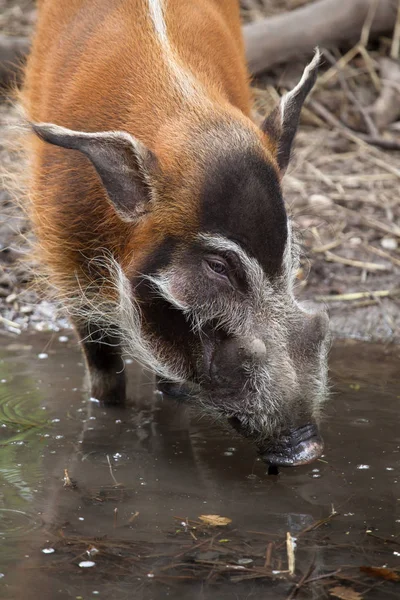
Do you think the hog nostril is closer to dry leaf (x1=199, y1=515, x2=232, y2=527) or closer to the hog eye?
the hog eye

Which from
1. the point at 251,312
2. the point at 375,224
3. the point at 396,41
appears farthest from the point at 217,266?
the point at 396,41

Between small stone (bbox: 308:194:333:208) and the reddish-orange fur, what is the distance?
1.97 m

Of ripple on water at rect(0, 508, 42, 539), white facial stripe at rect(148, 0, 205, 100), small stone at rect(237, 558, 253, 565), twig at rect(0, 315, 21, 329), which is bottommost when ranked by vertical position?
twig at rect(0, 315, 21, 329)

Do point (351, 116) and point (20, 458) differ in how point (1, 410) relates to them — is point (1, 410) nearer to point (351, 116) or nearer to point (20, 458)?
point (20, 458)

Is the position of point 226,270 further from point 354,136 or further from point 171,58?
point 354,136

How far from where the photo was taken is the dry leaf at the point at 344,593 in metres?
2.53

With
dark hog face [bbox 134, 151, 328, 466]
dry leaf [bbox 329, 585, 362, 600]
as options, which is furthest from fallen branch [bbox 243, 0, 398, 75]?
dry leaf [bbox 329, 585, 362, 600]

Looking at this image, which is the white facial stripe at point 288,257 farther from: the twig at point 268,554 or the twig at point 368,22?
the twig at point 368,22

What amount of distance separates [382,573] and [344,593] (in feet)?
0.49

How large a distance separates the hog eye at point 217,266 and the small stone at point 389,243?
271 cm

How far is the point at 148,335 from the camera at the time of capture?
3303mm

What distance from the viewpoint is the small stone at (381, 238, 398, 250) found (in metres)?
5.61

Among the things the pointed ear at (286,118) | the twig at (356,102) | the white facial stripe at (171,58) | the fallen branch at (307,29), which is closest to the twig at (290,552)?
the pointed ear at (286,118)

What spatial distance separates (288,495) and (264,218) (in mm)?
899
